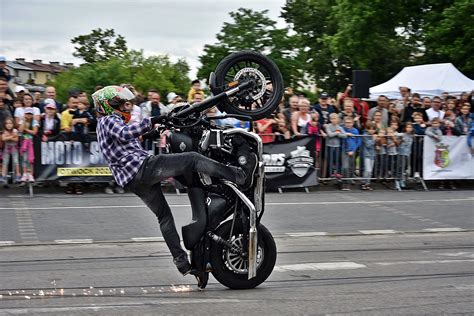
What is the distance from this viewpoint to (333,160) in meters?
16.6

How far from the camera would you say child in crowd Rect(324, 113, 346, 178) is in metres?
16.5

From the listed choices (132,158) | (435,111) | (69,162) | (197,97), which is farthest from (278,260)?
(435,111)

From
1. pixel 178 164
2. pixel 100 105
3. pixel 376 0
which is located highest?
pixel 376 0

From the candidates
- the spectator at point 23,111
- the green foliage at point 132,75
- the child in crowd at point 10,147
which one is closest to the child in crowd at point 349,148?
the spectator at point 23,111

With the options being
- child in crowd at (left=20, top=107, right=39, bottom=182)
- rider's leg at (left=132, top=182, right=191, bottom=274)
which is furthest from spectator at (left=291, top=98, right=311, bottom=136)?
rider's leg at (left=132, top=182, right=191, bottom=274)

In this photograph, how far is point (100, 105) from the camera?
7363 mm

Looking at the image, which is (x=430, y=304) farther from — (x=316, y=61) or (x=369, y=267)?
(x=316, y=61)

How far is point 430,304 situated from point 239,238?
1.76 meters

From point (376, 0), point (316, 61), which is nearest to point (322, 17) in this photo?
point (316, 61)

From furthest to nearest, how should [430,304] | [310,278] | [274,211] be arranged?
[274,211]
[310,278]
[430,304]

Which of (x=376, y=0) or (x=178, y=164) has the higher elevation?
(x=376, y=0)

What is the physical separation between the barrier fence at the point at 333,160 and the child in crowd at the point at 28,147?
111 mm

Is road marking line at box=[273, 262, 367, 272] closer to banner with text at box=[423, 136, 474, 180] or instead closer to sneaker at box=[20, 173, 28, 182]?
sneaker at box=[20, 173, 28, 182]

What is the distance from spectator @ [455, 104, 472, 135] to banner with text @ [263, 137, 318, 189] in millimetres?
3529
